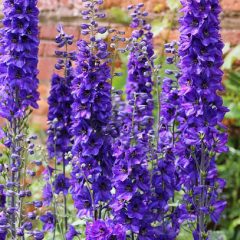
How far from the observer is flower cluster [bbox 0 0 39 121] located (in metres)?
2.72

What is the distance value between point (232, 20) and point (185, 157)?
210cm

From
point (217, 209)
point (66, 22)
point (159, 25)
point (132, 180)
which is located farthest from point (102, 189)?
point (66, 22)

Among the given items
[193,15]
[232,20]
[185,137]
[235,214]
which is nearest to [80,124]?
[185,137]

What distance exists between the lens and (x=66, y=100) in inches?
117

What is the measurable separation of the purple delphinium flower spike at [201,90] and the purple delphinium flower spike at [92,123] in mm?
276

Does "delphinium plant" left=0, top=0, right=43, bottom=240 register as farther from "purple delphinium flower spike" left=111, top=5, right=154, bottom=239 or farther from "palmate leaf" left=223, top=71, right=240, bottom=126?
"palmate leaf" left=223, top=71, right=240, bottom=126

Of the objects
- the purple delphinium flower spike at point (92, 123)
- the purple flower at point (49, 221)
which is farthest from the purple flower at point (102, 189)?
the purple flower at point (49, 221)

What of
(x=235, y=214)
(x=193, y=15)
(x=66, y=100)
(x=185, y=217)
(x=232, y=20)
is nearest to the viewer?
(x=193, y=15)

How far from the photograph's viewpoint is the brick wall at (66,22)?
4613 millimetres

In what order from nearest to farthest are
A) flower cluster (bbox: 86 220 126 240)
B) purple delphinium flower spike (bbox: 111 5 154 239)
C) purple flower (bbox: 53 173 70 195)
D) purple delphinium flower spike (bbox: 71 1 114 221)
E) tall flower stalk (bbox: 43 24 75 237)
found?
flower cluster (bbox: 86 220 126 240), purple delphinium flower spike (bbox: 111 5 154 239), purple delphinium flower spike (bbox: 71 1 114 221), tall flower stalk (bbox: 43 24 75 237), purple flower (bbox: 53 173 70 195)

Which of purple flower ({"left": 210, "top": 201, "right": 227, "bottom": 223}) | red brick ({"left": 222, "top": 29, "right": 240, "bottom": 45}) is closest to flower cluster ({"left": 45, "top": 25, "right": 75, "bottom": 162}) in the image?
purple flower ({"left": 210, "top": 201, "right": 227, "bottom": 223})

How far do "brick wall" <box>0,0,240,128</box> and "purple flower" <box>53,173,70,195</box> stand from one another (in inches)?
70.4

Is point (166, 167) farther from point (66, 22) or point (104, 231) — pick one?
point (66, 22)

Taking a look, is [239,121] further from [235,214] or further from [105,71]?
[105,71]
